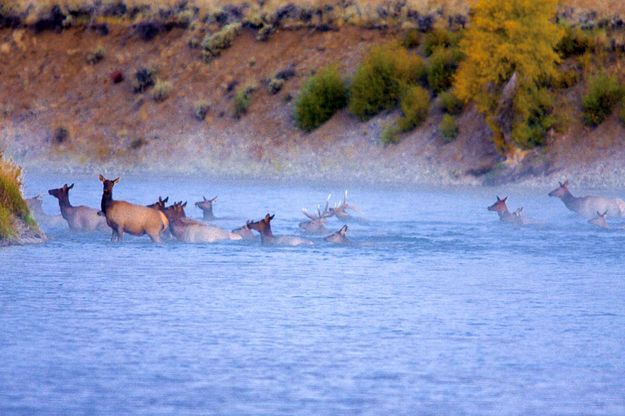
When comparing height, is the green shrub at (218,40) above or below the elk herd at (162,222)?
above

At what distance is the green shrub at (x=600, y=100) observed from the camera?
50656mm

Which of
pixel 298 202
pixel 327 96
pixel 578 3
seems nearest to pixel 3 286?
pixel 298 202

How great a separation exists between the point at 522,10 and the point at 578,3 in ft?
39.4

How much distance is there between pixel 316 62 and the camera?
60406mm

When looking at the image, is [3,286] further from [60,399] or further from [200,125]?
[200,125]

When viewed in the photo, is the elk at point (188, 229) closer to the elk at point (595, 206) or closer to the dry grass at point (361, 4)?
the elk at point (595, 206)

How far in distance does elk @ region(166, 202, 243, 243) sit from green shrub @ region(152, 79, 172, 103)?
111 feet

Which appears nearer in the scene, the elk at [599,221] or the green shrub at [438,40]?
the elk at [599,221]

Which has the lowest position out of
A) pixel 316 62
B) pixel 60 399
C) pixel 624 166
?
pixel 60 399

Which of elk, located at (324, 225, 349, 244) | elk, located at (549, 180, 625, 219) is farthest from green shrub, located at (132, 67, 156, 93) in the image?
elk, located at (324, 225, 349, 244)

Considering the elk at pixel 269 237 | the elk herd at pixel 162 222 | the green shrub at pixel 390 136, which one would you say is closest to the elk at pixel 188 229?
the elk herd at pixel 162 222

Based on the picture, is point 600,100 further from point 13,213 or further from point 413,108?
point 13,213

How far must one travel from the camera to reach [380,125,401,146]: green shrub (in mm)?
53125

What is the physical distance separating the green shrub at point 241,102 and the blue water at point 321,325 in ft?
91.2
